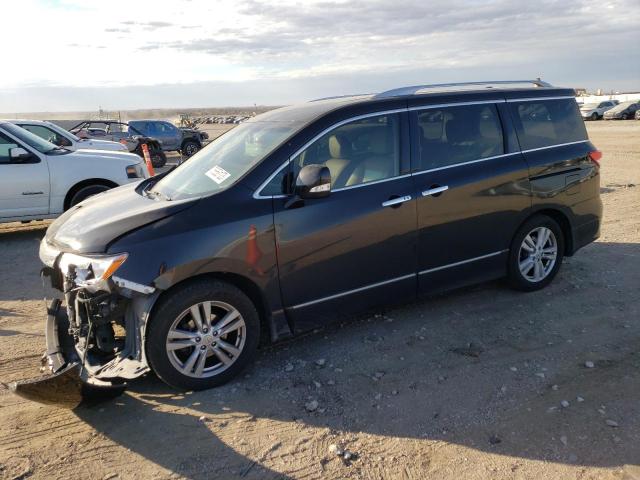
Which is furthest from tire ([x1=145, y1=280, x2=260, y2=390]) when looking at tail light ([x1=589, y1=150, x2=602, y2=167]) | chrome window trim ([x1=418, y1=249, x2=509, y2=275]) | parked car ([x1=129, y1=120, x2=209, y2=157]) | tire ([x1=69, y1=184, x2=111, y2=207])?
parked car ([x1=129, y1=120, x2=209, y2=157])

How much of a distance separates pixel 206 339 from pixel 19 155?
612cm

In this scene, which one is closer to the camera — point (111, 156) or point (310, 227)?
point (310, 227)

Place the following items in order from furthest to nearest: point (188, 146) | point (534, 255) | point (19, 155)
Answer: point (188, 146)
point (19, 155)
point (534, 255)

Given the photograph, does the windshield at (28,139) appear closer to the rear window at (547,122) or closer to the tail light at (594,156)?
the rear window at (547,122)

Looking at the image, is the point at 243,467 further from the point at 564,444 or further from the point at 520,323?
the point at 520,323

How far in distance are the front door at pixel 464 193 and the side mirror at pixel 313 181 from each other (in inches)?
37.8

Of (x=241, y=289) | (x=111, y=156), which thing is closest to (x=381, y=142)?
(x=241, y=289)

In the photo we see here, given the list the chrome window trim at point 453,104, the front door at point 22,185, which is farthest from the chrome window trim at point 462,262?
the front door at point 22,185

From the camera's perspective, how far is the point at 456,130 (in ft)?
15.8

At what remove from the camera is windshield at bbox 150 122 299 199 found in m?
4.10

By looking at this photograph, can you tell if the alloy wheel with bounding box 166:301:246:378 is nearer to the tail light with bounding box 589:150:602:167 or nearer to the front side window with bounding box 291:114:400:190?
the front side window with bounding box 291:114:400:190

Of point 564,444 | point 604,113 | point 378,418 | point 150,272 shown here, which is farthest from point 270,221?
point 604,113

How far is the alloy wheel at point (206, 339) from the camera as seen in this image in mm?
3648

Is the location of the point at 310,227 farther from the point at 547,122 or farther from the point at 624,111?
the point at 624,111
